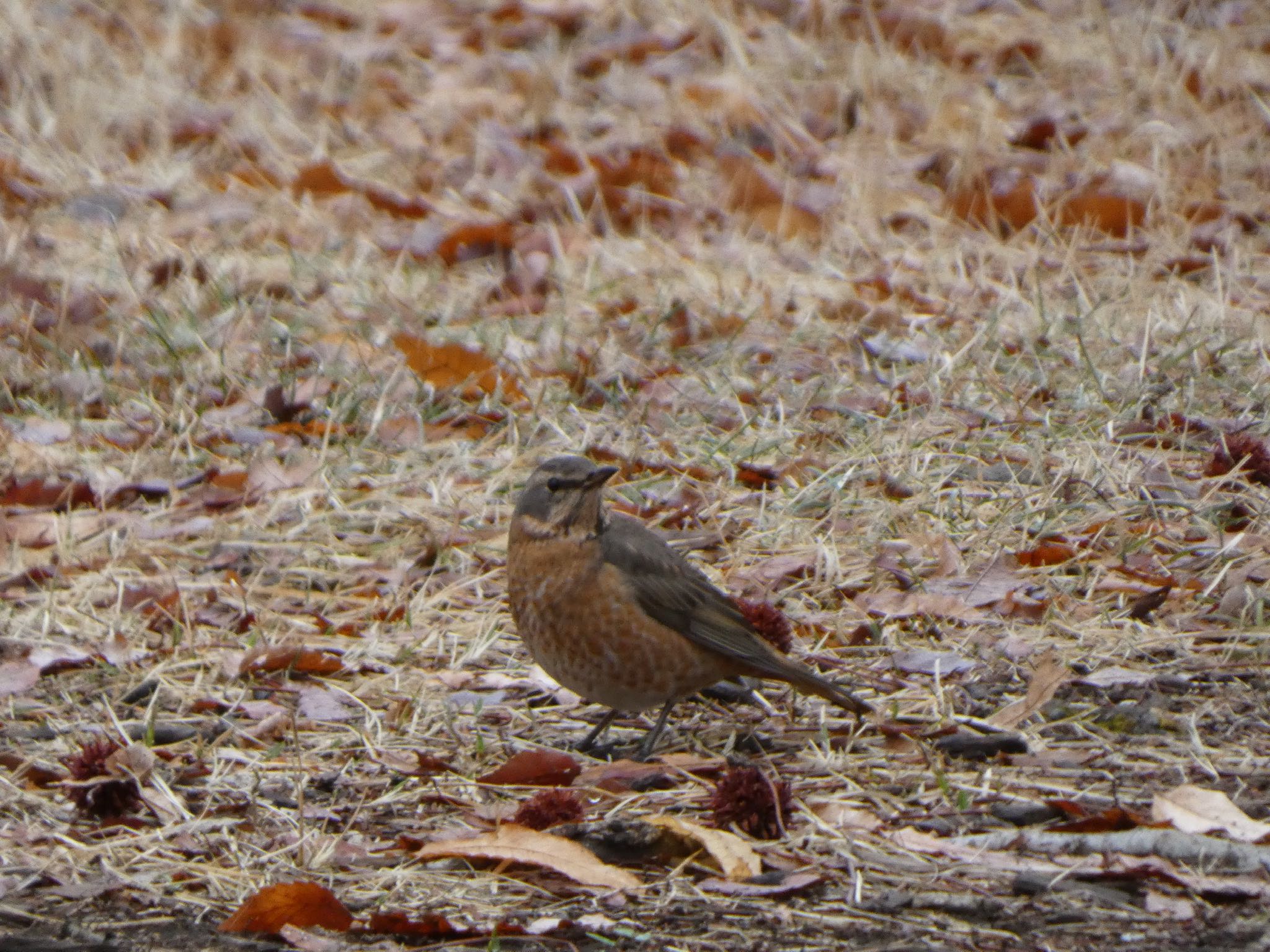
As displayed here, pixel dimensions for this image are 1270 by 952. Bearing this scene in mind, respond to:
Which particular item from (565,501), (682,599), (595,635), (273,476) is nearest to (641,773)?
(595,635)

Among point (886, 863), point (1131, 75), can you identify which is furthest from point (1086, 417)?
point (1131, 75)

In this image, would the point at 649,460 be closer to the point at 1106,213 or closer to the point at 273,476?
the point at 273,476

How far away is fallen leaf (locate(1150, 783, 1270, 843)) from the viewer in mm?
3059

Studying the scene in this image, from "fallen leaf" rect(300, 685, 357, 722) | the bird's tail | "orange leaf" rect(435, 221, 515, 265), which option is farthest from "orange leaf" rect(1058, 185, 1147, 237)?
"fallen leaf" rect(300, 685, 357, 722)

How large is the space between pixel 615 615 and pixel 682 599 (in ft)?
0.51

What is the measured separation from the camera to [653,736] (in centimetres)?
391

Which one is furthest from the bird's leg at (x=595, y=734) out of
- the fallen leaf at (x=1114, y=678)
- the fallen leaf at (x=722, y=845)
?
the fallen leaf at (x=1114, y=678)

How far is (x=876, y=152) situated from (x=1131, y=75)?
1.64 metres

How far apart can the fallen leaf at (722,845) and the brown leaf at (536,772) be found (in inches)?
14.8

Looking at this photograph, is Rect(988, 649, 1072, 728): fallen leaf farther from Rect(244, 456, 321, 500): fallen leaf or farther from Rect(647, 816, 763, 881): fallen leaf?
Rect(244, 456, 321, 500): fallen leaf

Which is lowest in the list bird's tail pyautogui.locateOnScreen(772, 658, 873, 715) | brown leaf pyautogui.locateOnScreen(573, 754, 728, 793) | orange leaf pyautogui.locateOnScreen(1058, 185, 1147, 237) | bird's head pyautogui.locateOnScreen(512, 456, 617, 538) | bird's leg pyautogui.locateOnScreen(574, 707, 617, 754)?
bird's leg pyautogui.locateOnScreen(574, 707, 617, 754)

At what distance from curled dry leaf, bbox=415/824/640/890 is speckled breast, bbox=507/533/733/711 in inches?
27.4

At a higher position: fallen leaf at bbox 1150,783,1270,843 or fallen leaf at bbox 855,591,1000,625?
fallen leaf at bbox 1150,783,1270,843

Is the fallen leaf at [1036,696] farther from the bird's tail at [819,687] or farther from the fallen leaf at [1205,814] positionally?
the fallen leaf at [1205,814]
